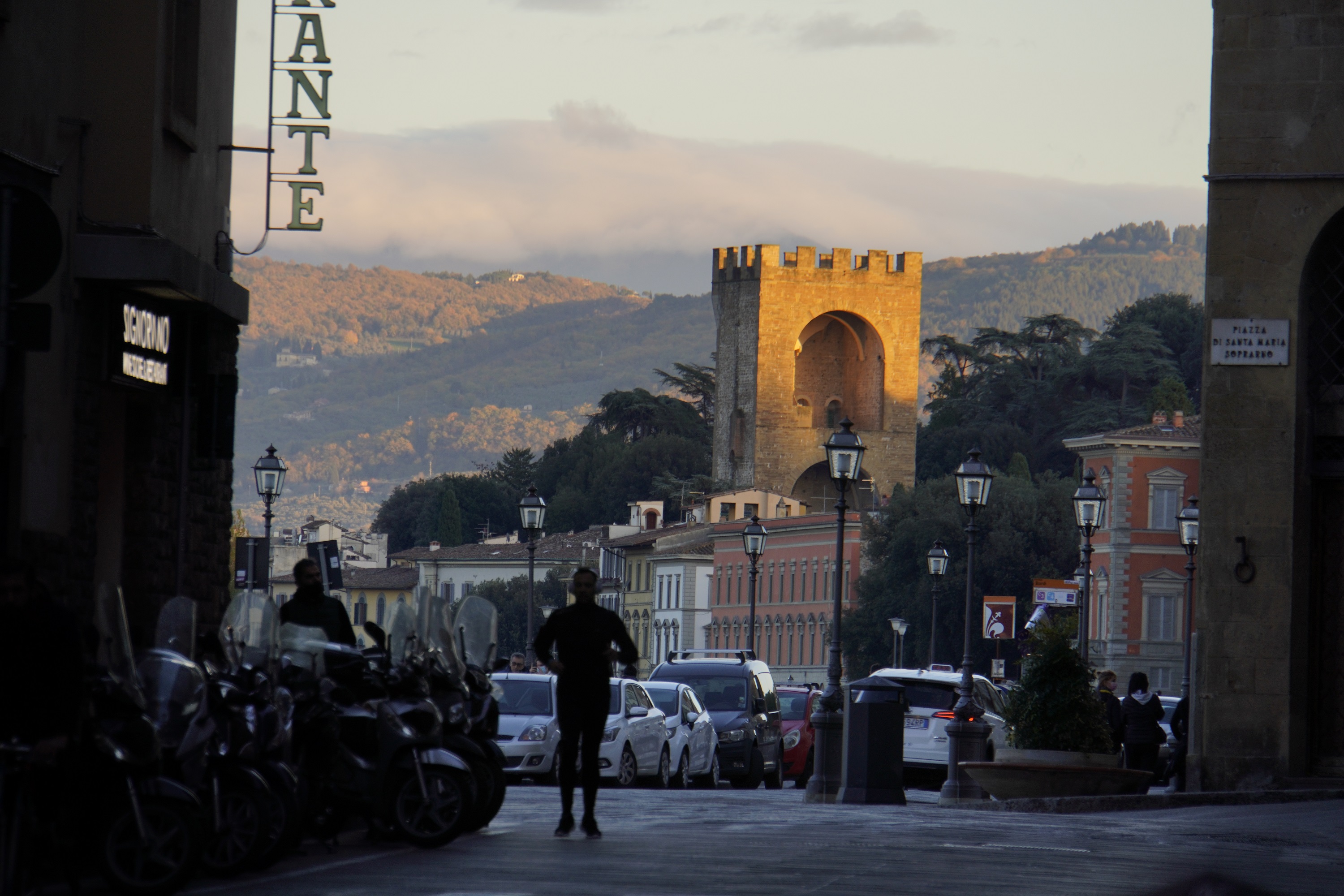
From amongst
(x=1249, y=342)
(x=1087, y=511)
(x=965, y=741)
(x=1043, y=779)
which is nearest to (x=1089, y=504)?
→ (x=1087, y=511)

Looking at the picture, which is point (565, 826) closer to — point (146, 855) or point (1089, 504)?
point (146, 855)

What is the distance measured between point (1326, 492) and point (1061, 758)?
328 cm

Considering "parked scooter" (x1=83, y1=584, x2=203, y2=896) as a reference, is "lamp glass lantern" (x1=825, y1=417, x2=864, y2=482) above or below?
above

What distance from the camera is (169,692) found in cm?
1141

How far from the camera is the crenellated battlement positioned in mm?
144875

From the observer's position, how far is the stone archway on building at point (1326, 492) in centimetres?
2136

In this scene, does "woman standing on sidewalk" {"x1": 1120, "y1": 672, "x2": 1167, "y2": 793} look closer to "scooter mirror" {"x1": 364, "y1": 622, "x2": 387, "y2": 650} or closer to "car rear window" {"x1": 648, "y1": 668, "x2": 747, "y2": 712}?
"car rear window" {"x1": 648, "y1": 668, "x2": 747, "y2": 712}

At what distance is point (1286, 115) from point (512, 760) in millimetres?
10195

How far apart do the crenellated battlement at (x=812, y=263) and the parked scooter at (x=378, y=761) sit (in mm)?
130766

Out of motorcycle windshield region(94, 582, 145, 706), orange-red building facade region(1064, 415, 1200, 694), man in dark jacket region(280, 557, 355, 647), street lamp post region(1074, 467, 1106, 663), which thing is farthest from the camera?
orange-red building facade region(1064, 415, 1200, 694)

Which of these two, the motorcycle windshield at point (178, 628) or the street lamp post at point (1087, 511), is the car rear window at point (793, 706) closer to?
the street lamp post at point (1087, 511)

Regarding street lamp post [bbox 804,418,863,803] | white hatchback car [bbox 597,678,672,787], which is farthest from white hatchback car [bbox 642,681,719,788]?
street lamp post [bbox 804,418,863,803]

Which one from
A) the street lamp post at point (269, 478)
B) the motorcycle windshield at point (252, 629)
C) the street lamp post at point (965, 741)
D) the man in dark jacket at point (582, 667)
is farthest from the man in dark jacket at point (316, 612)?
the street lamp post at point (269, 478)

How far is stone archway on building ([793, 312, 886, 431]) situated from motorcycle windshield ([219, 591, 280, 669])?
130 meters
